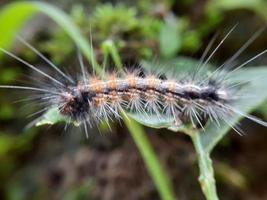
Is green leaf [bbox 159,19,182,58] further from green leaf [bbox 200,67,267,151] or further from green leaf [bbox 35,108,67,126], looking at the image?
green leaf [bbox 35,108,67,126]

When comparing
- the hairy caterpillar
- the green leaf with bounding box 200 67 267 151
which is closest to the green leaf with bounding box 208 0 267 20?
the green leaf with bounding box 200 67 267 151

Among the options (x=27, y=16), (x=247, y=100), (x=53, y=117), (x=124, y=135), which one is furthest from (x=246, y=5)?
(x=53, y=117)

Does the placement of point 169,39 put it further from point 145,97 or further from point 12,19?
point 12,19

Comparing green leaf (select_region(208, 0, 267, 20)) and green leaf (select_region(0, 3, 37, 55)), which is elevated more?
green leaf (select_region(0, 3, 37, 55))

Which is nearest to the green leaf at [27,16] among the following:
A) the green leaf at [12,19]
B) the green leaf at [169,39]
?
the green leaf at [12,19]

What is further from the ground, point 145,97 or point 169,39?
point 169,39

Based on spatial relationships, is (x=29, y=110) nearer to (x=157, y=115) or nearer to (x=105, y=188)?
(x=105, y=188)
